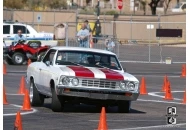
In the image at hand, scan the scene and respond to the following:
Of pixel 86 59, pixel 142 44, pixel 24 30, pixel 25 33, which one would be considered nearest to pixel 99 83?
pixel 86 59

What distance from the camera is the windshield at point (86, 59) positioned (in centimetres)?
1781

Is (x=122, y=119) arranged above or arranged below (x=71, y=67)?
below

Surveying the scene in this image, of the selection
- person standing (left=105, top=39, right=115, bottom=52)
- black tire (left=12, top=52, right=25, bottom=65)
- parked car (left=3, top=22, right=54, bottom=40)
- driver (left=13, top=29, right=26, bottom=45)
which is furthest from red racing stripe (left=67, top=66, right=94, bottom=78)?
parked car (left=3, top=22, right=54, bottom=40)

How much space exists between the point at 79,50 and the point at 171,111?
18.8 feet

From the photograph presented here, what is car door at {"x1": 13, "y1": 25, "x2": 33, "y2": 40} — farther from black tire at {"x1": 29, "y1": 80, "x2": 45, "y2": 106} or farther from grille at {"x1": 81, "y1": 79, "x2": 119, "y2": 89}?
grille at {"x1": 81, "y1": 79, "x2": 119, "y2": 89}

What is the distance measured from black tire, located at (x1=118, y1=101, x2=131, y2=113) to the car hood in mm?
631

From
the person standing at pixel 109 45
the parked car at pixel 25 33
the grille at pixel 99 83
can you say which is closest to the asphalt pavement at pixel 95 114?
the grille at pixel 99 83

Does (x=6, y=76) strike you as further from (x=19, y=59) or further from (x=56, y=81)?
(x=56, y=81)

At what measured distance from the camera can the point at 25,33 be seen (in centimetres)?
3784

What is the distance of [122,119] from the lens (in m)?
16.1

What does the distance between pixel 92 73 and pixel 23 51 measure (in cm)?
1747

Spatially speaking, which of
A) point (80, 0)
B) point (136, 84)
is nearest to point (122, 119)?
point (136, 84)

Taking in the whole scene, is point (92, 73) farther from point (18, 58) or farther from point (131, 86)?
point (18, 58)

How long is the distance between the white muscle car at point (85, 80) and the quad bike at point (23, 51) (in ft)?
51.1
